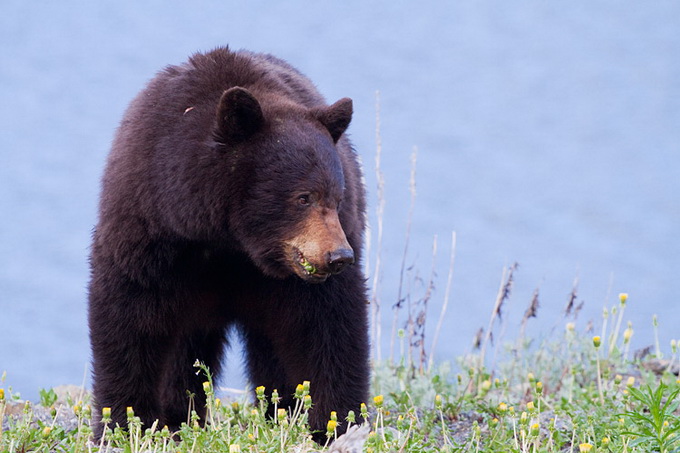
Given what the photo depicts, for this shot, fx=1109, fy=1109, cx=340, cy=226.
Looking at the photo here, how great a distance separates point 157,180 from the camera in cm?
420

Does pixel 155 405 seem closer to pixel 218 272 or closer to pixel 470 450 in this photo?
pixel 218 272

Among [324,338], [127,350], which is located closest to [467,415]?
[324,338]

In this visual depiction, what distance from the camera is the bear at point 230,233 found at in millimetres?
4090

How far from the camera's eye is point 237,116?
407 centimetres

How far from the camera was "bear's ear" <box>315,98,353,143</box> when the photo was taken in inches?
168

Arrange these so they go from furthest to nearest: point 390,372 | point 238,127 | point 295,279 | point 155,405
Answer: point 390,372 → point 155,405 → point 295,279 → point 238,127

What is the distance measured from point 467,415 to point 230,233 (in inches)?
73.9

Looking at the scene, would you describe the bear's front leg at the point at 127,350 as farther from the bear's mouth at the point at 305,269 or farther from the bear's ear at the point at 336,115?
the bear's ear at the point at 336,115

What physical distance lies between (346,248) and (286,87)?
1.00 m

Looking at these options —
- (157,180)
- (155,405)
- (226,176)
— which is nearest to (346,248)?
(226,176)

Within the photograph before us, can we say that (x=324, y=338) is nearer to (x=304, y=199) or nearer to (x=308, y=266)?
(x=308, y=266)

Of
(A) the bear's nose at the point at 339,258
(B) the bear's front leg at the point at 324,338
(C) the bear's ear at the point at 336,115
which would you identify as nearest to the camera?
(A) the bear's nose at the point at 339,258

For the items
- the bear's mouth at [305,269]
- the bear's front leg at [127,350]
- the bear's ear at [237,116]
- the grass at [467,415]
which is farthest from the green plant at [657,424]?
the bear's front leg at [127,350]

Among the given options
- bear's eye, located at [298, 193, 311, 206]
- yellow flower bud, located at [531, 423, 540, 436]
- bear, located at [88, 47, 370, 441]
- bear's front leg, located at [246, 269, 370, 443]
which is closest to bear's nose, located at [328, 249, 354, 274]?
bear, located at [88, 47, 370, 441]
